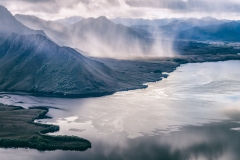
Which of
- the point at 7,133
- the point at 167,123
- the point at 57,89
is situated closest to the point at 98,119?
the point at 167,123

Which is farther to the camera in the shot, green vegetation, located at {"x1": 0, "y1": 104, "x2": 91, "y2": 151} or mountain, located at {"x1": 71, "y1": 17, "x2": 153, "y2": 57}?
mountain, located at {"x1": 71, "y1": 17, "x2": 153, "y2": 57}

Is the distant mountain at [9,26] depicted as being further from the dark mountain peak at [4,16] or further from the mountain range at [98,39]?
the mountain range at [98,39]

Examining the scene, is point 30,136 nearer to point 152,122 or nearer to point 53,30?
point 152,122

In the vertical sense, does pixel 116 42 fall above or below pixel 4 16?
above

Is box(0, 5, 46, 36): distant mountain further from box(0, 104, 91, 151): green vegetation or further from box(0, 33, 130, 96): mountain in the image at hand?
box(0, 104, 91, 151): green vegetation

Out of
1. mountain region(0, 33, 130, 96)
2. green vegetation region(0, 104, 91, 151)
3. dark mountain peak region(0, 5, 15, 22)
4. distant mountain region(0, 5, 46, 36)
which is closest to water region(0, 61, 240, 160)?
green vegetation region(0, 104, 91, 151)

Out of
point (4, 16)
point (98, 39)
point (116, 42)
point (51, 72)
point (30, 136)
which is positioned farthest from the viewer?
point (98, 39)

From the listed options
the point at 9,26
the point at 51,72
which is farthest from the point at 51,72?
the point at 9,26

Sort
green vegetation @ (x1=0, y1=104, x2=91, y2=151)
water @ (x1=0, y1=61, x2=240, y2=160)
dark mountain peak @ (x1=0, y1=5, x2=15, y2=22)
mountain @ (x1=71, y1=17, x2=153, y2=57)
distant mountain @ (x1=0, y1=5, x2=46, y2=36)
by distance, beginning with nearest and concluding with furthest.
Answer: water @ (x1=0, y1=61, x2=240, y2=160), green vegetation @ (x1=0, y1=104, x2=91, y2=151), distant mountain @ (x1=0, y1=5, x2=46, y2=36), dark mountain peak @ (x1=0, y1=5, x2=15, y2=22), mountain @ (x1=71, y1=17, x2=153, y2=57)

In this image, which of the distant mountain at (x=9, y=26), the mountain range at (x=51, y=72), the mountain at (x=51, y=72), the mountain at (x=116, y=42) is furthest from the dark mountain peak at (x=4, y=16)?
the mountain at (x=51, y=72)
